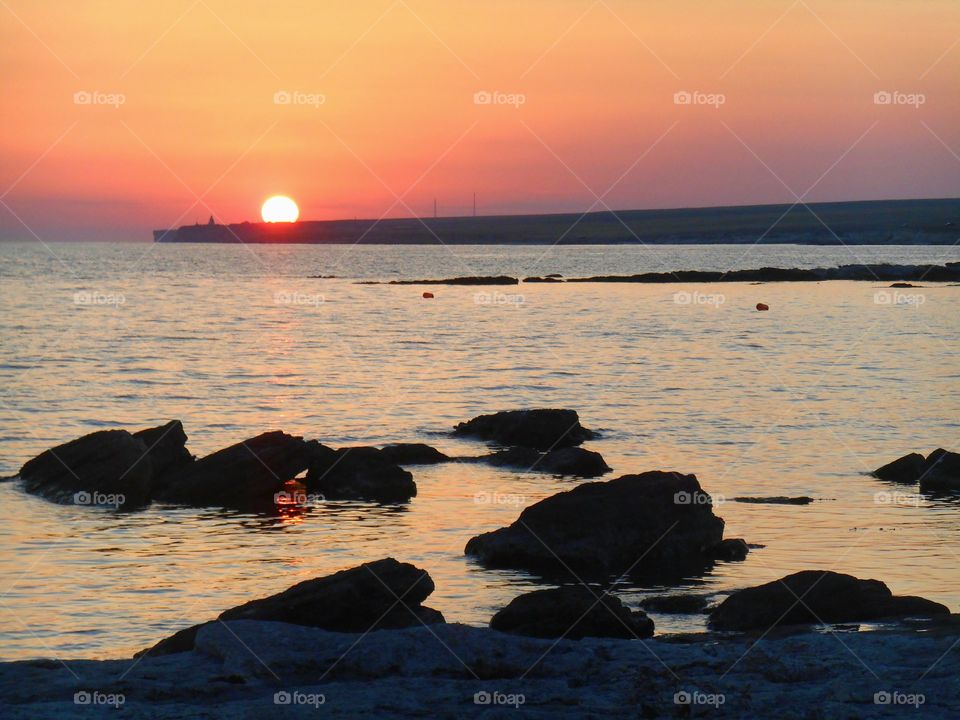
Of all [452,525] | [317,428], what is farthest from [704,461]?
[317,428]

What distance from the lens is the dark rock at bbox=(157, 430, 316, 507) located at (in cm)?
2620

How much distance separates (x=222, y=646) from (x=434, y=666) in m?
2.26

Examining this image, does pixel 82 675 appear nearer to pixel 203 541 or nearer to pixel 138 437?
pixel 203 541

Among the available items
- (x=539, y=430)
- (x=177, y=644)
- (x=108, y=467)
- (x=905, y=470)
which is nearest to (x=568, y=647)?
(x=177, y=644)

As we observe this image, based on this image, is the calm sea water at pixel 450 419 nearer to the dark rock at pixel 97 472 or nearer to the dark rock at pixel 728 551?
the dark rock at pixel 728 551

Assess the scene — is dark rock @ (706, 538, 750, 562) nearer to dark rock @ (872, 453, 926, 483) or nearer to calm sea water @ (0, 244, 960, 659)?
calm sea water @ (0, 244, 960, 659)

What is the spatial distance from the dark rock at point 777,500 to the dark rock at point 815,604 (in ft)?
29.9

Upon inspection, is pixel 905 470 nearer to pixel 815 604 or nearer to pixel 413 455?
pixel 413 455

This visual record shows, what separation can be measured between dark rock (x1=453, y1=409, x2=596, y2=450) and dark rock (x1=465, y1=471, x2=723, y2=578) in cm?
1257

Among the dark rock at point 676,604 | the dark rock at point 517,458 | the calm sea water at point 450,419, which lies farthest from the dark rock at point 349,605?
the dark rock at point 517,458

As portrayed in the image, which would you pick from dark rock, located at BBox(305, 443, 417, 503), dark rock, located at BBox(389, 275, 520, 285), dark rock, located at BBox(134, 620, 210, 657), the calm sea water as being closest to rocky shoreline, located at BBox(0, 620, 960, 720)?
dark rock, located at BBox(134, 620, 210, 657)

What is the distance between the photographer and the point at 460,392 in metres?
49.2

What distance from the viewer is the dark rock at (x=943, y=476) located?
26531mm

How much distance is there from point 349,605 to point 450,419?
26.3m
